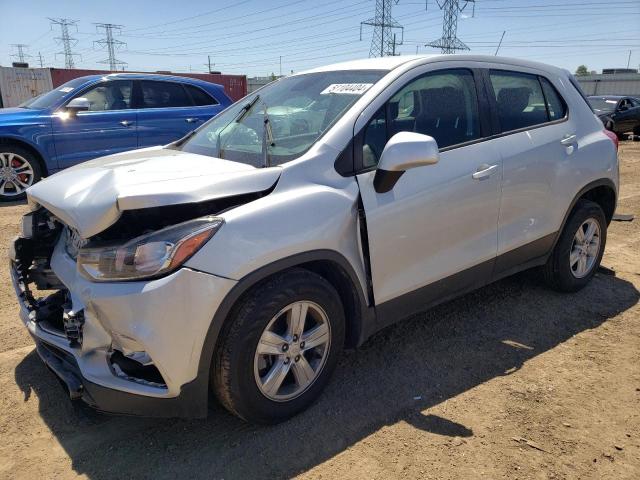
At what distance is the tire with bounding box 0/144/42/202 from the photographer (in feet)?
23.9

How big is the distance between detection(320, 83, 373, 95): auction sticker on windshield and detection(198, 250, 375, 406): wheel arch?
1020mm

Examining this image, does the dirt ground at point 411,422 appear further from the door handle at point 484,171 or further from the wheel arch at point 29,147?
the wheel arch at point 29,147

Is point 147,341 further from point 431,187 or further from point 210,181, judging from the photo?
point 431,187

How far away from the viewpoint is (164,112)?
8.23 m

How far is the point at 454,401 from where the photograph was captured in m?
2.89

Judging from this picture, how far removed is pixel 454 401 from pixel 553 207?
5.91ft

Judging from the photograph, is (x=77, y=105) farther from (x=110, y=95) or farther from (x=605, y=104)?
(x=605, y=104)

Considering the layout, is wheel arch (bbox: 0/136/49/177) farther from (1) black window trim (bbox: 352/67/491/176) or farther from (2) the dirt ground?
(1) black window trim (bbox: 352/67/491/176)

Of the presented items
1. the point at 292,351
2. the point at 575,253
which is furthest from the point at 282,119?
the point at 575,253

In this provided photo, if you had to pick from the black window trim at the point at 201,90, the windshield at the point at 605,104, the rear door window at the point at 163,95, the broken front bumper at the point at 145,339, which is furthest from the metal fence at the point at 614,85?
the broken front bumper at the point at 145,339

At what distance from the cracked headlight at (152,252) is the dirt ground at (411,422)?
915mm

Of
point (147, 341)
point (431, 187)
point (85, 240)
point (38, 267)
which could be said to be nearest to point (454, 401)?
point (431, 187)

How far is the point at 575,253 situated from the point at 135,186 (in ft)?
11.6

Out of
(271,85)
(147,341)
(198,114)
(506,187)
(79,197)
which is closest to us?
(147,341)
